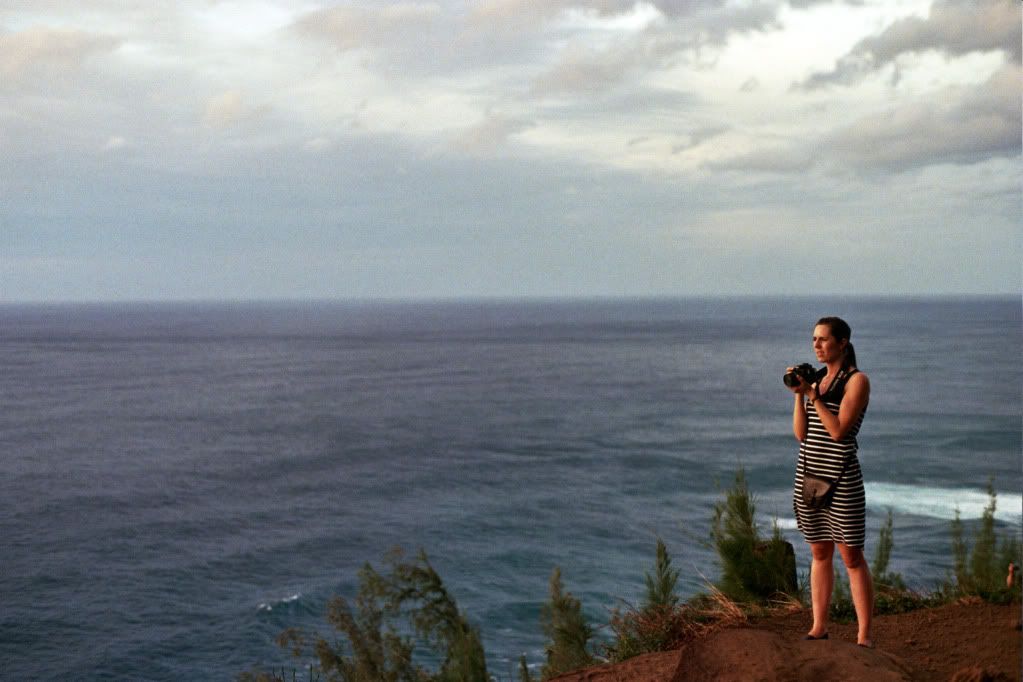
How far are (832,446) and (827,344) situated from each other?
736 millimetres

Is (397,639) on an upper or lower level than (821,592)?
lower

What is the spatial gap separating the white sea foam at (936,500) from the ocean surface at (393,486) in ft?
0.82

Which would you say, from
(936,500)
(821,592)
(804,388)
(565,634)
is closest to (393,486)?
(936,500)

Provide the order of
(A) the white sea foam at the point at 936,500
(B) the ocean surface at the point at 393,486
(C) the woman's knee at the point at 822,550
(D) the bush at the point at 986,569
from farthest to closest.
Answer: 1. (A) the white sea foam at the point at 936,500
2. (B) the ocean surface at the point at 393,486
3. (D) the bush at the point at 986,569
4. (C) the woman's knee at the point at 822,550

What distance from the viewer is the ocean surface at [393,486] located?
34281 millimetres

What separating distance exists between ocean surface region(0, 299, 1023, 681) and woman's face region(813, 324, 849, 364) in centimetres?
379

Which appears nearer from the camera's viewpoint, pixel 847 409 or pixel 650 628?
pixel 847 409

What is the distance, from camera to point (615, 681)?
7.15 m

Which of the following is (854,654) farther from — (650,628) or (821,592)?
(650,628)

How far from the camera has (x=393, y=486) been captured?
54.6 metres

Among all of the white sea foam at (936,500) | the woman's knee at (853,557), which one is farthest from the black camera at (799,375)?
the white sea foam at (936,500)

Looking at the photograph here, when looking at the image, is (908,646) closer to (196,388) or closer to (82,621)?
(82,621)

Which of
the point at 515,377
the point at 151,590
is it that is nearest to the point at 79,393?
the point at 515,377

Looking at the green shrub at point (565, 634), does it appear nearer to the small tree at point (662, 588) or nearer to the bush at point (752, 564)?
the small tree at point (662, 588)
